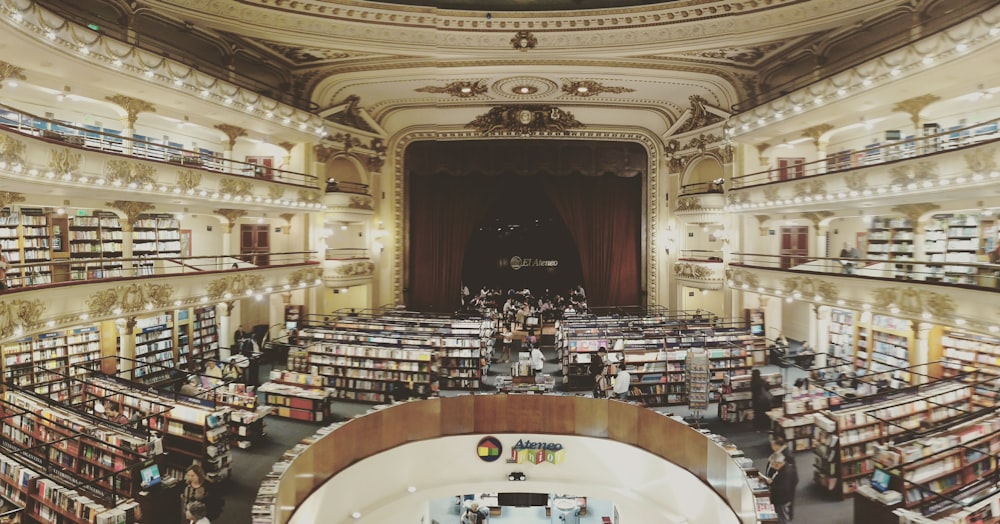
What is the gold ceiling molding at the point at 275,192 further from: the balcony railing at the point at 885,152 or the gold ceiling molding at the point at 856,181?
the gold ceiling molding at the point at 856,181

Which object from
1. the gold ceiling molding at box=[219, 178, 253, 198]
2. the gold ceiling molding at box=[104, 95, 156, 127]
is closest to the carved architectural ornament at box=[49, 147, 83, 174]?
the gold ceiling molding at box=[104, 95, 156, 127]

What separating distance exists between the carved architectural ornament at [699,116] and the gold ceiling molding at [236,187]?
39.9 ft

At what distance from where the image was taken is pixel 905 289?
8.21 m

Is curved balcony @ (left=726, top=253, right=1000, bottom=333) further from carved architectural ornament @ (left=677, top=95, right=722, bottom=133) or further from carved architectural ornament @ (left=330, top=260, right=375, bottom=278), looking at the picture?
carved architectural ornament @ (left=330, top=260, right=375, bottom=278)

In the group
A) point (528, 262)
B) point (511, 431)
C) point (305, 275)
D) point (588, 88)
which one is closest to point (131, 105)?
point (305, 275)

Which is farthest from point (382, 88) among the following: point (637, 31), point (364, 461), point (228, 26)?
point (364, 461)

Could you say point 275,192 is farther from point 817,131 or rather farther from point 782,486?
point 817,131

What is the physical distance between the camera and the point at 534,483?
9859 millimetres

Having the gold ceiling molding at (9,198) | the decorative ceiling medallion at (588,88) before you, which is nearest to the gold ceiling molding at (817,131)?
the decorative ceiling medallion at (588,88)

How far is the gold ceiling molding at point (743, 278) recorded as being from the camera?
12.1 meters

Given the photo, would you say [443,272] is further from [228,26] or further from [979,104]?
[979,104]

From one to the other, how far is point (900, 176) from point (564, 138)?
31.8 ft

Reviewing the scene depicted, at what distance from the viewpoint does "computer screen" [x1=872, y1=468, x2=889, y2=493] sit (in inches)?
213

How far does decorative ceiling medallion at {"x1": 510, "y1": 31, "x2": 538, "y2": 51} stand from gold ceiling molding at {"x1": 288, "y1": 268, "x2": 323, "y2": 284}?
8.00 meters
